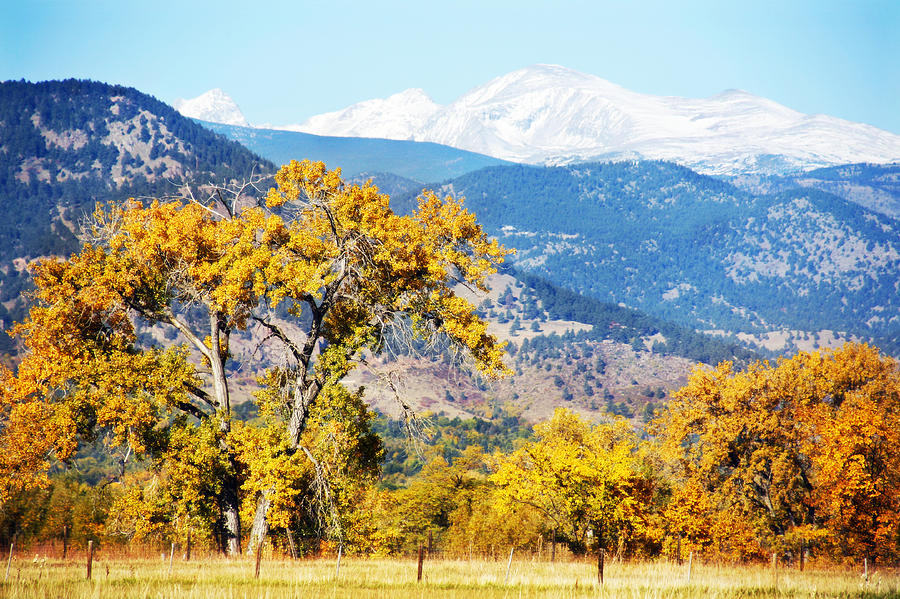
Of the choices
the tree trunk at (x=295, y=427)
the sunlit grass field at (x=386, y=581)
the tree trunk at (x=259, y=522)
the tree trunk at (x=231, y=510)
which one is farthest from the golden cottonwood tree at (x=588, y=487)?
the tree trunk at (x=231, y=510)

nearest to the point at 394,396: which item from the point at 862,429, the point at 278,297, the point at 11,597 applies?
the point at 278,297

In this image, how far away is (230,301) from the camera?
3294 cm

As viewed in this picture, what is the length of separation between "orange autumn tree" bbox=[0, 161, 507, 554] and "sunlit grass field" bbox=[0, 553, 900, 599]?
525cm

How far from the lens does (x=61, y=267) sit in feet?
110

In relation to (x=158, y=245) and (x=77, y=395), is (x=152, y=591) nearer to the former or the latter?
(x=77, y=395)

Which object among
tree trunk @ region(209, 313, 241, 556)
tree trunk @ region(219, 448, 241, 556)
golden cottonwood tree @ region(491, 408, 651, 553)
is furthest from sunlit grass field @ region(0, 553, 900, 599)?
golden cottonwood tree @ region(491, 408, 651, 553)

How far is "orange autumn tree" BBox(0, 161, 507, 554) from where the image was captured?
107 feet

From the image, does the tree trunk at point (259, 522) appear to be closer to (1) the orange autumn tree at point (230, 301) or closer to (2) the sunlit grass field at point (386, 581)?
(1) the orange autumn tree at point (230, 301)

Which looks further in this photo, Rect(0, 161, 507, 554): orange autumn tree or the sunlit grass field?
Rect(0, 161, 507, 554): orange autumn tree

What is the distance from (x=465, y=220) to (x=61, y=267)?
53.8ft

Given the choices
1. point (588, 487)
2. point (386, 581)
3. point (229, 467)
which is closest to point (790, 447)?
point (588, 487)

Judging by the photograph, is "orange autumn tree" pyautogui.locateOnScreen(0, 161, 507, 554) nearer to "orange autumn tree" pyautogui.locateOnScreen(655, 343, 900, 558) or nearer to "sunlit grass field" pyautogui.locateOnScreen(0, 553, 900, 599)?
"sunlit grass field" pyautogui.locateOnScreen(0, 553, 900, 599)

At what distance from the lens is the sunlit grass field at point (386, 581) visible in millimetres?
22438

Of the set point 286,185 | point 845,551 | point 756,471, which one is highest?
point 286,185
